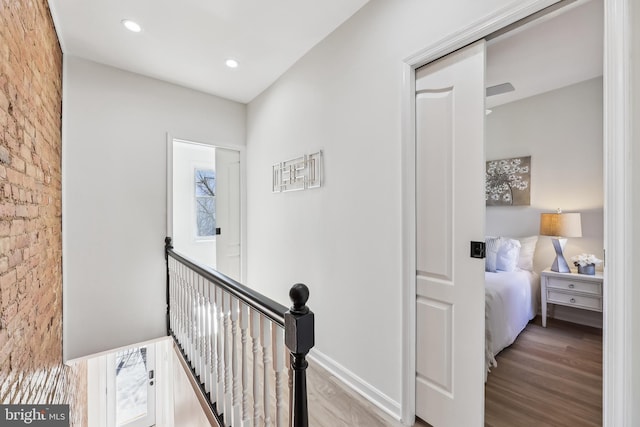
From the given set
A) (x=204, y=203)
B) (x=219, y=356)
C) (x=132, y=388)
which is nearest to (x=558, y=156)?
(x=219, y=356)

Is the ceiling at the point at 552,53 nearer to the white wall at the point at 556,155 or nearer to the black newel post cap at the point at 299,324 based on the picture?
the white wall at the point at 556,155

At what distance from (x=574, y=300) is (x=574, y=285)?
0.16 m

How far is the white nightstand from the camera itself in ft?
8.89

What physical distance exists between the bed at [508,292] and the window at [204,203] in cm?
441

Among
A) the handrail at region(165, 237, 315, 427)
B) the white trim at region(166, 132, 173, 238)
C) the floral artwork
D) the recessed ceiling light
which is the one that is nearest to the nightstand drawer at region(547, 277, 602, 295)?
the floral artwork

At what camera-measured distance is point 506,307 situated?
97.7 inches

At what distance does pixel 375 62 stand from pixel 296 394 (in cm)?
192

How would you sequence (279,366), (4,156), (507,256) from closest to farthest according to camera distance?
(279,366)
(4,156)
(507,256)

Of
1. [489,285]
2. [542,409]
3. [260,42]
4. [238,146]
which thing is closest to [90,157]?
[238,146]

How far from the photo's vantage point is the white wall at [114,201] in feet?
8.34

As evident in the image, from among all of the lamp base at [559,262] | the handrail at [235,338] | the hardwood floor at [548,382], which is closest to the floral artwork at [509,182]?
the lamp base at [559,262]

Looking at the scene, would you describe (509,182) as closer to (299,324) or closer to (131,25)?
(299,324)

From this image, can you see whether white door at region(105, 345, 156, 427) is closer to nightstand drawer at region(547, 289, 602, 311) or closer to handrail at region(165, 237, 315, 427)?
handrail at region(165, 237, 315, 427)

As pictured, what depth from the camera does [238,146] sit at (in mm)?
3580
